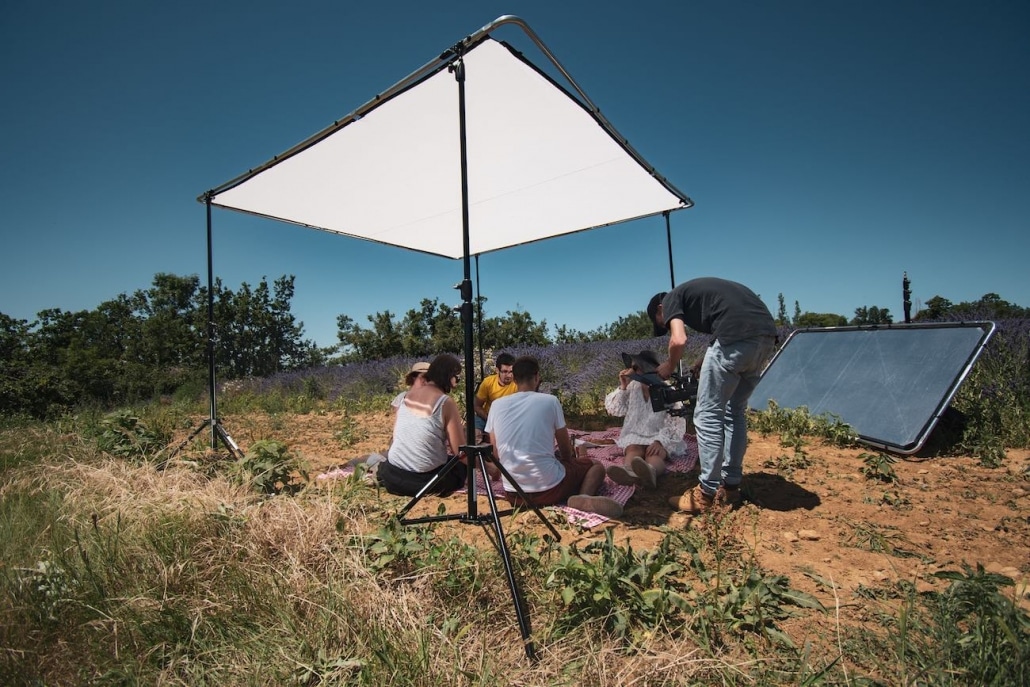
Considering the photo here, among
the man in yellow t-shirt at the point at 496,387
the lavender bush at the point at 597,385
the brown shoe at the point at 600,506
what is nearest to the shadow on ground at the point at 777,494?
the brown shoe at the point at 600,506

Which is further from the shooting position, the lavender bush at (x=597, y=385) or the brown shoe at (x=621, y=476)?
the lavender bush at (x=597, y=385)

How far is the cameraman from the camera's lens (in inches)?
109

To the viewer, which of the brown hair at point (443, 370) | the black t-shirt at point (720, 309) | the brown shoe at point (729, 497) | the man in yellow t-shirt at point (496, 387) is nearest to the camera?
the black t-shirt at point (720, 309)

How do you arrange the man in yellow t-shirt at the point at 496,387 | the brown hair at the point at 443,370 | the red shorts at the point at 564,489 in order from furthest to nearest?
the man in yellow t-shirt at the point at 496,387 < the brown hair at the point at 443,370 < the red shorts at the point at 564,489

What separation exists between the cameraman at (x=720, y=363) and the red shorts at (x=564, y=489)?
68 cm

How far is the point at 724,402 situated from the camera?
2861 millimetres

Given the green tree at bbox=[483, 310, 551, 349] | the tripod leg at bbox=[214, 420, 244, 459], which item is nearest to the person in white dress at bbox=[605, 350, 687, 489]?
the tripod leg at bbox=[214, 420, 244, 459]

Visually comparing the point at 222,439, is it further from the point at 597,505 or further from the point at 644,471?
the point at 644,471

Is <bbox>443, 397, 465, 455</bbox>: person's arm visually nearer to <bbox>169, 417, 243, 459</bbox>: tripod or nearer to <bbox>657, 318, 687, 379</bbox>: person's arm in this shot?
<bbox>657, 318, 687, 379</bbox>: person's arm

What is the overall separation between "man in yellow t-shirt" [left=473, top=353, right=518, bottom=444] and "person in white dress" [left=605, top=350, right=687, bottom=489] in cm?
105

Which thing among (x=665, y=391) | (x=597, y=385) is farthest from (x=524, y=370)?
(x=597, y=385)

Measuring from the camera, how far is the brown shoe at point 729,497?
290cm

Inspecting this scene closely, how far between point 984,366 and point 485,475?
18.4ft

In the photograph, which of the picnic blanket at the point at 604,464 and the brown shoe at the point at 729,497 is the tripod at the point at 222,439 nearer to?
the picnic blanket at the point at 604,464
